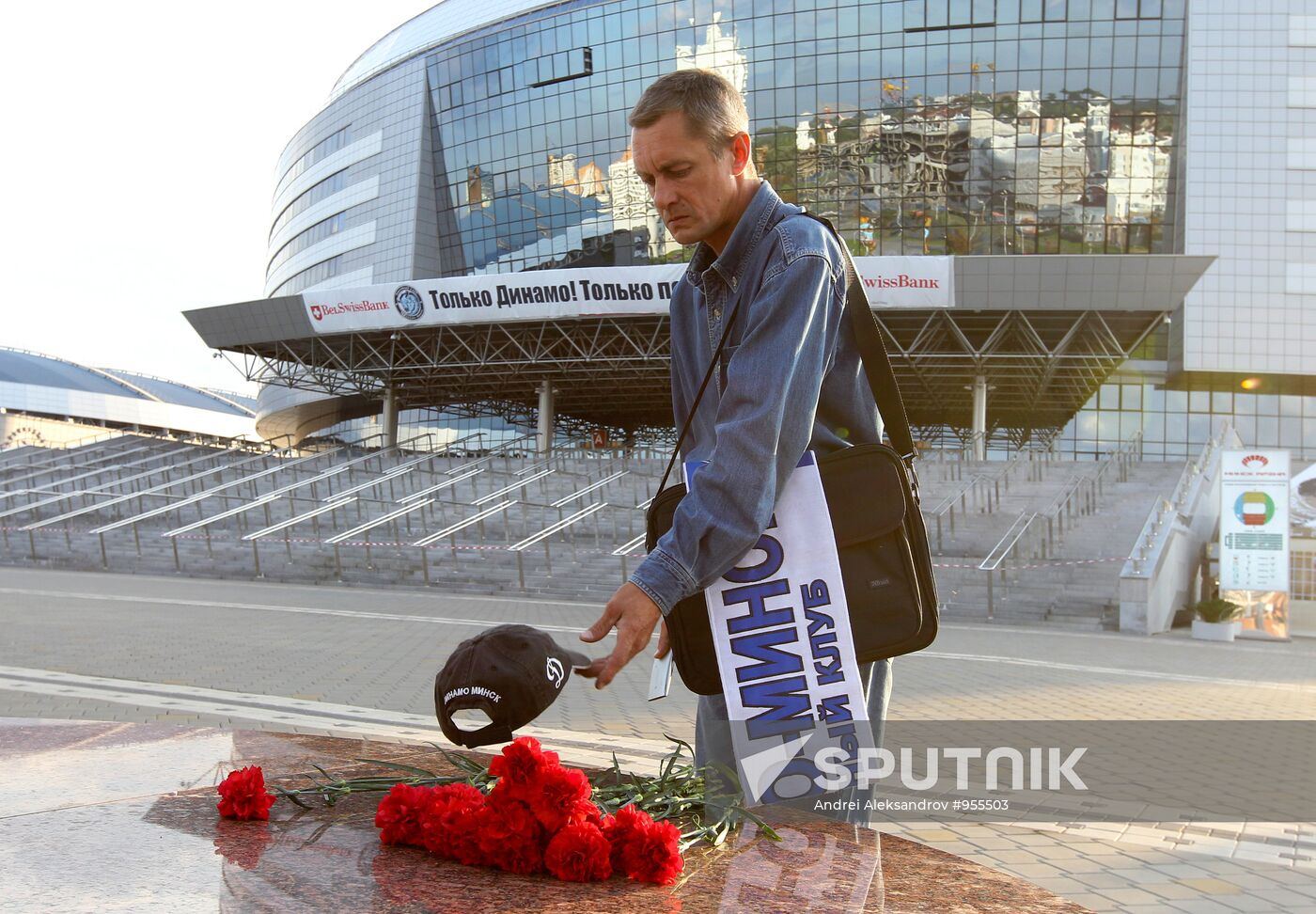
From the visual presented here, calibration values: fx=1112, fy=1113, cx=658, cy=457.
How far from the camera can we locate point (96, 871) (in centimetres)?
170

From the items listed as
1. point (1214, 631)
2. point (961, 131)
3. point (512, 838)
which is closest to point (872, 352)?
point (512, 838)

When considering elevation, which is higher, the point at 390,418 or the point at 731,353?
the point at 731,353

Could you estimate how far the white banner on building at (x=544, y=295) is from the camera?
32.2 m

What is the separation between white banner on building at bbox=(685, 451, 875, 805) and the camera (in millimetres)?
1845

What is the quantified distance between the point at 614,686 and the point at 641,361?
31.8m

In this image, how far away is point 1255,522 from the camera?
1745cm

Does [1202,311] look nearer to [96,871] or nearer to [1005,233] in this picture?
[1005,233]

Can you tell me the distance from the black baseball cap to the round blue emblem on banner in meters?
36.6

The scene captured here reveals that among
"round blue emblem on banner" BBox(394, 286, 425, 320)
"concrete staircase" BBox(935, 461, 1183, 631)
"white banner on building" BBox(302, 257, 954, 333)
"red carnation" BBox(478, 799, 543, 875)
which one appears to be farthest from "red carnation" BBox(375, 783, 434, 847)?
"round blue emblem on banner" BBox(394, 286, 425, 320)

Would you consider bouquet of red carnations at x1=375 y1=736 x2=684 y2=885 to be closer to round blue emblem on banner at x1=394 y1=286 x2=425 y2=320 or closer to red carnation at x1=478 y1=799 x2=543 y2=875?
red carnation at x1=478 y1=799 x2=543 y2=875

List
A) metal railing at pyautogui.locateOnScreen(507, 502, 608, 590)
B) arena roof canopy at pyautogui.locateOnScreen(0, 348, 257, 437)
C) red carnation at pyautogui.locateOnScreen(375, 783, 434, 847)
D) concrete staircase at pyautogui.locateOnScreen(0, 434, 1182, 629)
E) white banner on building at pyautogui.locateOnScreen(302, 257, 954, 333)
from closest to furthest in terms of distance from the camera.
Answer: red carnation at pyautogui.locateOnScreen(375, 783, 434, 847) < concrete staircase at pyautogui.locateOnScreen(0, 434, 1182, 629) < metal railing at pyautogui.locateOnScreen(507, 502, 608, 590) < white banner on building at pyautogui.locateOnScreen(302, 257, 954, 333) < arena roof canopy at pyautogui.locateOnScreen(0, 348, 257, 437)

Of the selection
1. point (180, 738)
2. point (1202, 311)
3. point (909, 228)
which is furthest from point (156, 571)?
point (1202, 311)

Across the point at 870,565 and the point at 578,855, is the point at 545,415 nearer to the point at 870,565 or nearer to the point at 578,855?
the point at 870,565

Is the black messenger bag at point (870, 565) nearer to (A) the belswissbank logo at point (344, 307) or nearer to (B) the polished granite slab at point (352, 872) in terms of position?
(B) the polished granite slab at point (352, 872)
